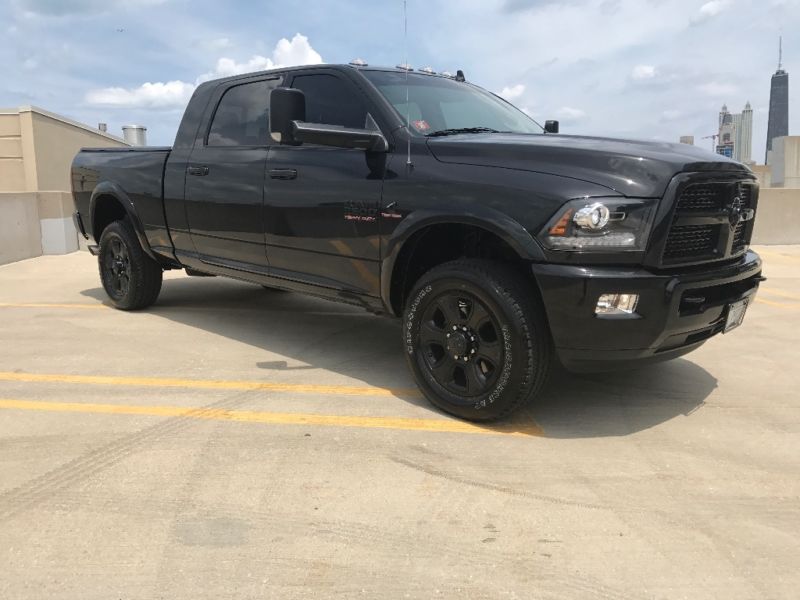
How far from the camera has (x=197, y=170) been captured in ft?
16.6

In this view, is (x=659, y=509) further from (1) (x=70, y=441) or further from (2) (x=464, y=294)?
(1) (x=70, y=441)

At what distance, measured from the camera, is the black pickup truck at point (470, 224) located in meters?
2.98

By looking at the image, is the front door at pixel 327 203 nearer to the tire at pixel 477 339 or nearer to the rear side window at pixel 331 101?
the rear side window at pixel 331 101

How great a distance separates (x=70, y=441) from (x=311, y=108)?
250cm

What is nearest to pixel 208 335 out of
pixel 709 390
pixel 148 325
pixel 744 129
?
pixel 148 325

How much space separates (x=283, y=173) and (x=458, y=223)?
4.86 feet

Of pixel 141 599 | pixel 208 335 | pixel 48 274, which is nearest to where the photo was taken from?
pixel 141 599

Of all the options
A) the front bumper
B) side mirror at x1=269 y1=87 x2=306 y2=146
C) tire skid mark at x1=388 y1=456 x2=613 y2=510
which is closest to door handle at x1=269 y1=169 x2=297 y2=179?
side mirror at x1=269 y1=87 x2=306 y2=146

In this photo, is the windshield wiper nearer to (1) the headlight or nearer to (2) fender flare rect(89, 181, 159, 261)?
(1) the headlight

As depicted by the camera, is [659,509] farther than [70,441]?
No

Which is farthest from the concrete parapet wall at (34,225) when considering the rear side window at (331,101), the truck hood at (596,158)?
the truck hood at (596,158)

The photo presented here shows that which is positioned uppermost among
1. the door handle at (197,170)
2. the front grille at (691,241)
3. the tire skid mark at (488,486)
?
the door handle at (197,170)

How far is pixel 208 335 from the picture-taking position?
5.45 m

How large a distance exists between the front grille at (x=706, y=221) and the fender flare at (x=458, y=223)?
62cm
